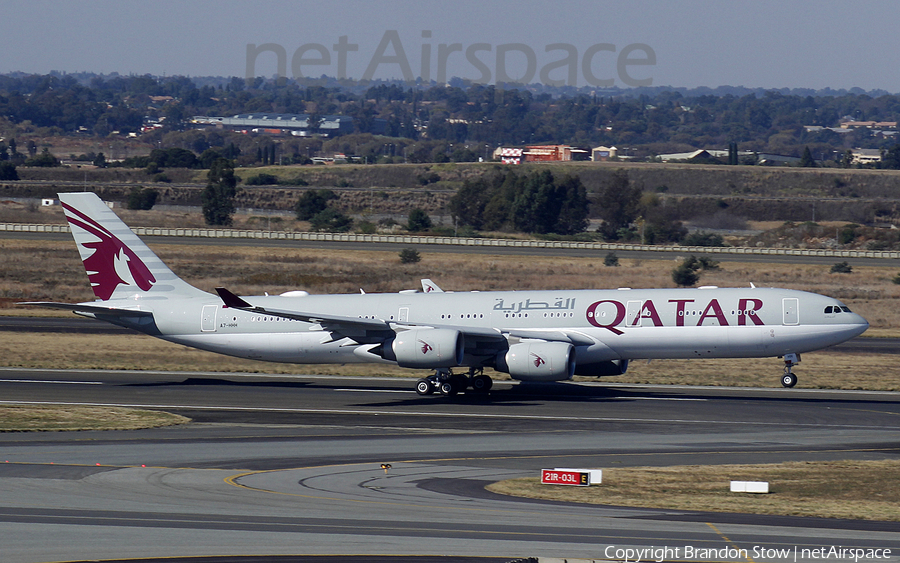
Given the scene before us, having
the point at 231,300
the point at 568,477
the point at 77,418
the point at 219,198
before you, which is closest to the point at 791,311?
the point at 568,477

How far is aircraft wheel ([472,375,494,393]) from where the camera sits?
4284cm

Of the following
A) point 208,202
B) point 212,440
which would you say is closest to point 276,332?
point 212,440

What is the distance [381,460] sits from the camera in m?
27.9

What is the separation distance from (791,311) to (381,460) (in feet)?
67.5

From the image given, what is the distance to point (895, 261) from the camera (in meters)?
110

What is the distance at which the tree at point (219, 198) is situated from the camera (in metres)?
141

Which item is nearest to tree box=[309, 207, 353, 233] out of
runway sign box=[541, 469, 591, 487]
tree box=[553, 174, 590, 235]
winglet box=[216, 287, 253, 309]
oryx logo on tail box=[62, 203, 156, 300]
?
tree box=[553, 174, 590, 235]

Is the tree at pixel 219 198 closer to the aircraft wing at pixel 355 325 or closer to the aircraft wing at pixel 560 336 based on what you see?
the aircraft wing at pixel 355 325

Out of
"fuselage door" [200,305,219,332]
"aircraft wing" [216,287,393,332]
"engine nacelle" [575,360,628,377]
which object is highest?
"aircraft wing" [216,287,393,332]

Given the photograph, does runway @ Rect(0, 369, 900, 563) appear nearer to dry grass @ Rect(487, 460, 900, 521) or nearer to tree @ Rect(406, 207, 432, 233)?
dry grass @ Rect(487, 460, 900, 521)

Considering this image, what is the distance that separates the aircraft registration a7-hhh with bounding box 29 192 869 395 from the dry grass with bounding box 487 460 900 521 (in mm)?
13390

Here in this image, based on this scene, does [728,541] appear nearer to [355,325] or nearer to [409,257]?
[355,325]

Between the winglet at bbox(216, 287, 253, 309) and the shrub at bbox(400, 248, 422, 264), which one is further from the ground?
the winglet at bbox(216, 287, 253, 309)

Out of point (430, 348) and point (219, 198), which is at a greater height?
point (219, 198)
